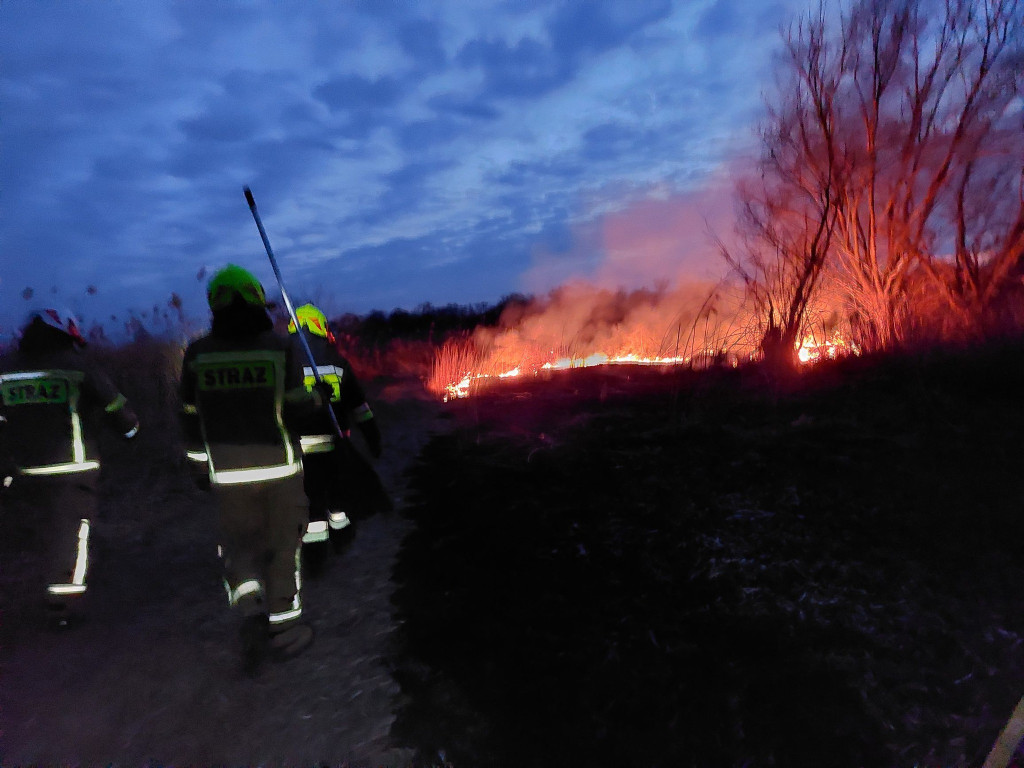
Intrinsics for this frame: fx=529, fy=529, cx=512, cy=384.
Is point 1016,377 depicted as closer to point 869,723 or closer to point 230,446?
point 869,723

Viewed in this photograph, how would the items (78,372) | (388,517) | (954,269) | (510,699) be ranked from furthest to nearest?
(954,269), (388,517), (78,372), (510,699)

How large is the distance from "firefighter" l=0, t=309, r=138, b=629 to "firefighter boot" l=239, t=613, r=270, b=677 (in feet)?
4.03

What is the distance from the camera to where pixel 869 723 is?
2482 mm

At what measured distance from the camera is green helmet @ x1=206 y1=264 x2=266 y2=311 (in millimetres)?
2863

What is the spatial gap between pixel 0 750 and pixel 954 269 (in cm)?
1404

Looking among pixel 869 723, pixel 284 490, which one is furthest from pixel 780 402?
pixel 284 490

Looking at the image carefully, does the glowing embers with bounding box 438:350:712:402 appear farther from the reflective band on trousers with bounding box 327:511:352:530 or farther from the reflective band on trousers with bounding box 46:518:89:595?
the reflective band on trousers with bounding box 46:518:89:595

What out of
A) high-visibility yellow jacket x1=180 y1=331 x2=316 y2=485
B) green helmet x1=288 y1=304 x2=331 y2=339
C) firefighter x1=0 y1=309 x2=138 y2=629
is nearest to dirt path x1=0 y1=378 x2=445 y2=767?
firefighter x1=0 y1=309 x2=138 y2=629

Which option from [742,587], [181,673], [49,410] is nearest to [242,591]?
[181,673]

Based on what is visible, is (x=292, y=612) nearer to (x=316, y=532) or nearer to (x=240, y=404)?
(x=316, y=532)

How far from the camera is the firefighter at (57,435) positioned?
3.41 meters

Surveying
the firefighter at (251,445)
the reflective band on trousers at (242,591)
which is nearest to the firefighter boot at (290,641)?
the firefighter at (251,445)

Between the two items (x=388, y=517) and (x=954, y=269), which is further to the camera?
(x=954, y=269)

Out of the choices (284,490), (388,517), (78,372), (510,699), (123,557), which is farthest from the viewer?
(388,517)
